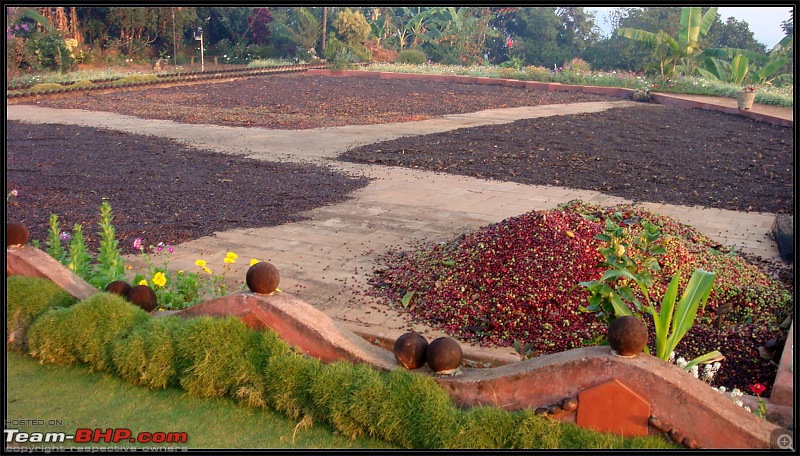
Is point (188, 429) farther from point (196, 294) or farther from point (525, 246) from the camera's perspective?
point (525, 246)

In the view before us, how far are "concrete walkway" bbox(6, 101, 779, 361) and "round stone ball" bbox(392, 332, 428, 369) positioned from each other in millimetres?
921

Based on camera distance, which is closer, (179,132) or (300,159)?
(300,159)

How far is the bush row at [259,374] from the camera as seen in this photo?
9.61 ft

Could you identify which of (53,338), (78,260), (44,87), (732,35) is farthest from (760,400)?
(732,35)

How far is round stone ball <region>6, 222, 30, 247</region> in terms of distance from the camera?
4691mm

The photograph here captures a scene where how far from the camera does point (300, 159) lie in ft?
36.8

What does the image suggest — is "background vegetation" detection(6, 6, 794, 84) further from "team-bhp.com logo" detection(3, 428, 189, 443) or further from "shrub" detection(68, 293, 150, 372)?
"team-bhp.com logo" detection(3, 428, 189, 443)

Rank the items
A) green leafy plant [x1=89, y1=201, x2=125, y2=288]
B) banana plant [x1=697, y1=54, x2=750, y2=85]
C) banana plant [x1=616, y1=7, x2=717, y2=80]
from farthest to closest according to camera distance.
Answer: banana plant [x1=697, y1=54, x2=750, y2=85]
banana plant [x1=616, y1=7, x2=717, y2=80]
green leafy plant [x1=89, y1=201, x2=125, y2=288]

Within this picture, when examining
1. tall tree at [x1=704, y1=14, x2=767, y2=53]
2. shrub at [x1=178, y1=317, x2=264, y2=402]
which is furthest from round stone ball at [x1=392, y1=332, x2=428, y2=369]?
tall tree at [x1=704, y1=14, x2=767, y2=53]

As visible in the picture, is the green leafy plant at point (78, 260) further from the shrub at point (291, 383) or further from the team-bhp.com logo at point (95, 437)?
the shrub at point (291, 383)

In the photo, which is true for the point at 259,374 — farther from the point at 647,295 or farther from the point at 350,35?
the point at 350,35

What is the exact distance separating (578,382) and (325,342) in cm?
117

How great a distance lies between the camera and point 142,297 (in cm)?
419

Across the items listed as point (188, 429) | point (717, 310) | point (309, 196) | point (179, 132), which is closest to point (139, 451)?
point (188, 429)
